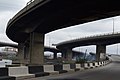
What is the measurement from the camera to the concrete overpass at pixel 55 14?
31856 millimetres

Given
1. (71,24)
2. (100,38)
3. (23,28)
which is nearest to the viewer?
(71,24)

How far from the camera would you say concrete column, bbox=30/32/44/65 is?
51.7 metres

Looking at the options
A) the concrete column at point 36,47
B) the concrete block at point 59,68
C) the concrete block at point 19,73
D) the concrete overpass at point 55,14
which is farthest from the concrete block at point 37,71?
the concrete column at point 36,47

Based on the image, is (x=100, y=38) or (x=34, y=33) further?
(x=100, y=38)

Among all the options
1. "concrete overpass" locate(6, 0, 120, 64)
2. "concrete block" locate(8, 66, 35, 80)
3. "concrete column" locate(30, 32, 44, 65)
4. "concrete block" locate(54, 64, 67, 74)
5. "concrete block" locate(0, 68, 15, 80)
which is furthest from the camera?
"concrete column" locate(30, 32, 44, 65)

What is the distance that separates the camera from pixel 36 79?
51.3 feet

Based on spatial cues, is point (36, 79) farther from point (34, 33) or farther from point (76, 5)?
point (34, 33)

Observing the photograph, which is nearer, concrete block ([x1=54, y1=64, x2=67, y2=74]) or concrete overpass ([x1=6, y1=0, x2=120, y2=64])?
concrete block ([x1=54, y1=64, x2=67, y2=74])

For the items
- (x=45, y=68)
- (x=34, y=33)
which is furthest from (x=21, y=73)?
(x=34, y=33)

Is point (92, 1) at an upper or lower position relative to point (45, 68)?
upper

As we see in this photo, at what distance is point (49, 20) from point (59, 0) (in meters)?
12.1

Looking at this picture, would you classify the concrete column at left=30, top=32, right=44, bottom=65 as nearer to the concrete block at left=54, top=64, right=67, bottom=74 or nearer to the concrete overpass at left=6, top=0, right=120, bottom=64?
the concrete overpass at left=6, top=0, right=120, bottom=64

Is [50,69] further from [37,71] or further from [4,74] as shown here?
[4,74]

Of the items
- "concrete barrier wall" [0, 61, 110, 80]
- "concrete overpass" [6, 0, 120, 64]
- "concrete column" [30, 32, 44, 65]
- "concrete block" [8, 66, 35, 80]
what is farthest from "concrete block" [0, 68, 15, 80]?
"concrete column" [30, 32, 44, 65]
